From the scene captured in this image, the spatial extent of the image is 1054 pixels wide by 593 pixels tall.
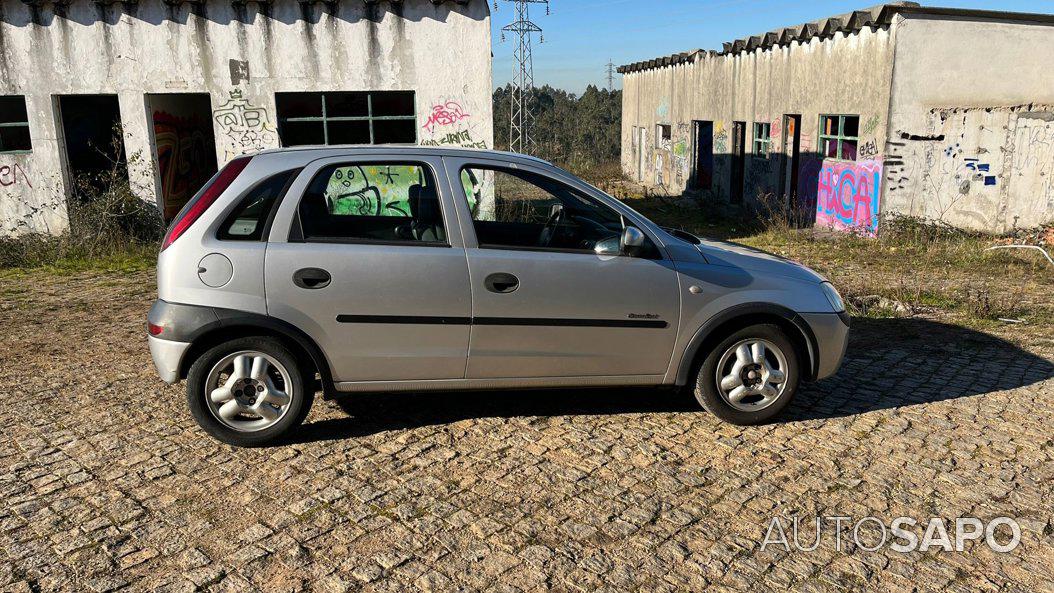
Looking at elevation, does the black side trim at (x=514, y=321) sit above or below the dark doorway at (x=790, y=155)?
below

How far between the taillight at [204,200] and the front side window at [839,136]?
11966mm

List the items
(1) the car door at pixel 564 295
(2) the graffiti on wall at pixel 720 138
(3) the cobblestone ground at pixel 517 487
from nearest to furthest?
(3) the cobblestone ground at pixel 517 487 → (1) the car door at pixel 564 295 → (2) the graffiti on wall at pixel 720 138

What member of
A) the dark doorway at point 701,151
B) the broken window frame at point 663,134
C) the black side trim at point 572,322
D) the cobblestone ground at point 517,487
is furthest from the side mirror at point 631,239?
the broken window frame at point 663,134

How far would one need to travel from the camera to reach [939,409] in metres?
5.69

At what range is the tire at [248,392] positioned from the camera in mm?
4719

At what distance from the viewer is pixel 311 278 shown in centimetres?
467

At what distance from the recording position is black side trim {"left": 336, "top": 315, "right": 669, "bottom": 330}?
4.76 metres

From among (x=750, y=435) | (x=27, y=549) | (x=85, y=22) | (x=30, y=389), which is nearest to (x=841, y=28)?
(x=750, y=435)

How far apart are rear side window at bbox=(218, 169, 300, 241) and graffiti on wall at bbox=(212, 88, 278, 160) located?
323 inches

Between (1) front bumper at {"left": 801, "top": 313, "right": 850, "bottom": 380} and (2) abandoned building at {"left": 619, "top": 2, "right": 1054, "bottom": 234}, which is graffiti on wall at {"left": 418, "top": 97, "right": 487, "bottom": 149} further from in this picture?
(1) front bumper at {"left": 801, "top": 313, "right": 850, "bottom": 380}

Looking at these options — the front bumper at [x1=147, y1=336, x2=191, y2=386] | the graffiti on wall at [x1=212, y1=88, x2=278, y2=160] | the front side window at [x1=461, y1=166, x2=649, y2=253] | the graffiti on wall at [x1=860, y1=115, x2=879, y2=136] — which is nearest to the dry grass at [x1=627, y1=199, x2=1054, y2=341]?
the graffiti on wall at [x1=860, y1=115, x2=879, y2=136]

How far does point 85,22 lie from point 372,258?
32.3 ft

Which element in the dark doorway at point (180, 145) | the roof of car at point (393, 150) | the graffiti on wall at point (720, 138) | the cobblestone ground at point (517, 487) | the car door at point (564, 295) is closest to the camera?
the cobblestone ground at point (517, 487)

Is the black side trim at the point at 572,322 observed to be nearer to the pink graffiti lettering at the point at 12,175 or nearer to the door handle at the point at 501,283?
the door handle at the point at 501,283
